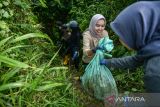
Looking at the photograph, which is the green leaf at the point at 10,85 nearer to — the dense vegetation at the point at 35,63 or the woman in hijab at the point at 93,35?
the dense vegetation at the point at 35,63

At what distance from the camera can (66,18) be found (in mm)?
8805

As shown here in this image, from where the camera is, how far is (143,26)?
261 centimetres

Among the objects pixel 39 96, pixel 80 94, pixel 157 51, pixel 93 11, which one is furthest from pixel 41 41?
pixel 157 51

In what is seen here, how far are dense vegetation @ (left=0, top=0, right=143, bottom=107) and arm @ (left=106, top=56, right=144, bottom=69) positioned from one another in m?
0.63

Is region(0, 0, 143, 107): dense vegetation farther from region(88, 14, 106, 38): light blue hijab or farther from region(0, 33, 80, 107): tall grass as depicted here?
region(88, 14, 106, 38): light blue hijab

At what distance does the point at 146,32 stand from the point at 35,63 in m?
1.99

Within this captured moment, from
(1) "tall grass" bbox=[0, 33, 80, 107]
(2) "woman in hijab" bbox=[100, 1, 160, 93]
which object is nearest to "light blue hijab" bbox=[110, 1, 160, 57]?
(2) "woman in hijab" bbox=[100, 1, 160, 93]

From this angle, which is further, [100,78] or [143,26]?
[100,78]

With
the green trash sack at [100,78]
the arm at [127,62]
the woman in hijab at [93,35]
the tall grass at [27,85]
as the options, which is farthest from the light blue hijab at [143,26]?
the woman in hijab at [93,35]

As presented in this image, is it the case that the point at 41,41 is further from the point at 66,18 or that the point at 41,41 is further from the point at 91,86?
the point at 66,18

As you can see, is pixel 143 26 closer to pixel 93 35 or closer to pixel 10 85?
pixel 10 85

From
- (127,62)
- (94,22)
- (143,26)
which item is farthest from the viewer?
(94,22)

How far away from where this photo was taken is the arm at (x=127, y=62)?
3.03m

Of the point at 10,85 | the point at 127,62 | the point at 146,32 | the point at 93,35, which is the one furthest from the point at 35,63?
the point at 146,32
